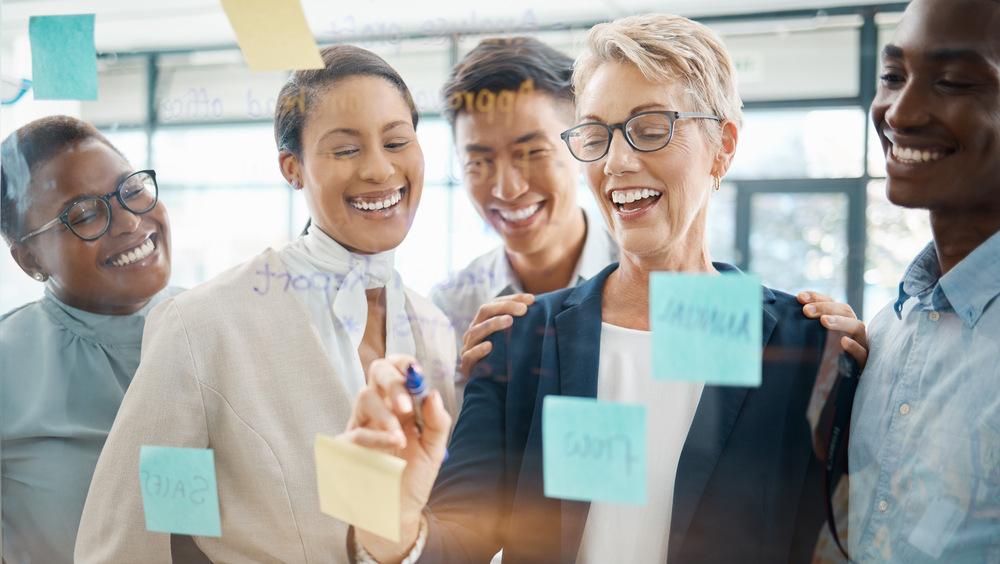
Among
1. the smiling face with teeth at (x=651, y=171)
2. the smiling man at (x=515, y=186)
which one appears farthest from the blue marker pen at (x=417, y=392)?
the smiling face with teeth at (x=651, y=171)

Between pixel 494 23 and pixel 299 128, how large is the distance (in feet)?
1.09

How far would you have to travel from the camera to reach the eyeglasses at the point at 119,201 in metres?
1.31

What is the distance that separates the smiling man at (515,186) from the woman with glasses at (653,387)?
0.05m

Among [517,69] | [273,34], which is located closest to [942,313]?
[517,69]

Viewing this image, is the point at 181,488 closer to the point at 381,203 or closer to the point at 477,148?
the point at 381,203

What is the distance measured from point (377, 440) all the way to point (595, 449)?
28 centimetres

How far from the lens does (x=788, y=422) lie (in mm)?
995

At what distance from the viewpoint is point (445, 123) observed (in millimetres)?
1104

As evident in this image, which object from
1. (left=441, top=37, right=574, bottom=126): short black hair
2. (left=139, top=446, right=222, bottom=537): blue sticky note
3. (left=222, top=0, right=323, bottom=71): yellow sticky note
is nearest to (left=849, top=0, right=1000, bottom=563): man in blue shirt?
(left=441, top=37, right=574, bottom=126): short black hair

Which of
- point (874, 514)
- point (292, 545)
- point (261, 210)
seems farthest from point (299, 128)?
point (874, 514)

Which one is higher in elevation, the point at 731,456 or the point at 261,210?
the point at 261,210

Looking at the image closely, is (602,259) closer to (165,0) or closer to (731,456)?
(731,456)

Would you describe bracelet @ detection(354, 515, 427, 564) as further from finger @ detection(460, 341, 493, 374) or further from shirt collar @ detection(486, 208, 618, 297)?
shirt collar @ detection(486, 208, 618, 297)

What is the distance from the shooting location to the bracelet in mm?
1035
